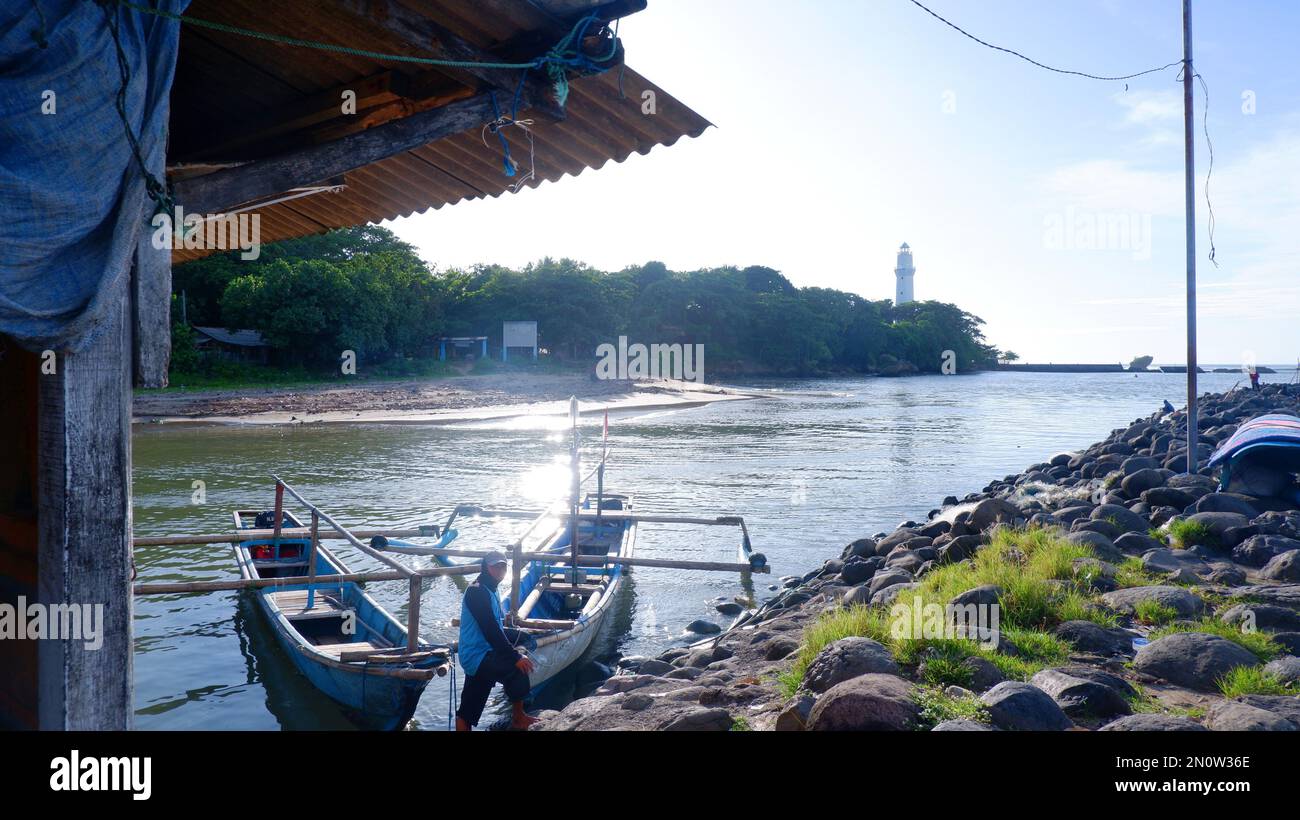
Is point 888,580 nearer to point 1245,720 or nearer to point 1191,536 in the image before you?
point 1191,536

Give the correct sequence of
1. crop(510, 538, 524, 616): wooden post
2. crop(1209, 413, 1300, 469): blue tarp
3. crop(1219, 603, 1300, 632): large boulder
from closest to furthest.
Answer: crop(1219, 603, 1300, 632): large boulder, crop(510, 538, 524, 616): wooden post, crop(1209, 413, 1300, 469): blue tarp

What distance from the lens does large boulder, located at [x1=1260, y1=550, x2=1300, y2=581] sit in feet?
25.1

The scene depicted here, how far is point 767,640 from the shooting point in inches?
338

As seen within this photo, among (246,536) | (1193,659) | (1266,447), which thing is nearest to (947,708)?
(1193,659)

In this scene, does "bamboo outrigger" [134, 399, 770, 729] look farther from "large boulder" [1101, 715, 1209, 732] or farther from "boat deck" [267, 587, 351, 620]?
"large boulder" [1101, 715, 1209, 732]

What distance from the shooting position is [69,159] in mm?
Result: 2730

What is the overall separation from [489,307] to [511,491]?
120 feet

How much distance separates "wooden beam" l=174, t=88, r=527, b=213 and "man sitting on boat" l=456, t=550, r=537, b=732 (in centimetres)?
408

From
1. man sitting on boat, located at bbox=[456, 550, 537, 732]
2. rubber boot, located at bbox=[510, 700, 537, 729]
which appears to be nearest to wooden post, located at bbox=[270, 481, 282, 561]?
man sitting on boat, located at bbox=[456, 550, 537, 732]

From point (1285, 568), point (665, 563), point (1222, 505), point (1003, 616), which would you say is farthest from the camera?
point (665, 563)
